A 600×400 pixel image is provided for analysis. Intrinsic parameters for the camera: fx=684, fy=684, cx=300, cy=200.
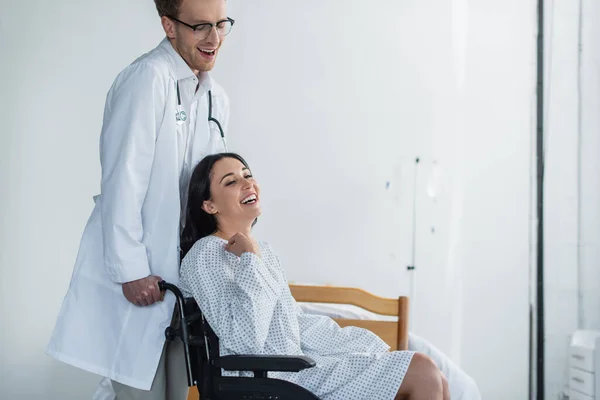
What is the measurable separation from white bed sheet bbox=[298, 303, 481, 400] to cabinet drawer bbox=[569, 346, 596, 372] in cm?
82

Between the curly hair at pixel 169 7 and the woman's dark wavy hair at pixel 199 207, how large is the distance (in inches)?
14.9

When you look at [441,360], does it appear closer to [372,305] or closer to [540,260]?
[372,305]

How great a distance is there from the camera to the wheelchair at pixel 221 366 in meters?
1.39

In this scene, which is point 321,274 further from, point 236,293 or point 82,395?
point 236,293

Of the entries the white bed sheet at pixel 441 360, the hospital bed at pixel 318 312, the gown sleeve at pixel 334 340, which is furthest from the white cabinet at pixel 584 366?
the gown sleeve at pixel 334 340

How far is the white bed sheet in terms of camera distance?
105 inches

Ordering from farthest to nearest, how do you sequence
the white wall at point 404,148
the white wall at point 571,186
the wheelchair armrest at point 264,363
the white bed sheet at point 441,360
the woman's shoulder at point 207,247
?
the white wall at point 404,148, the white wall at point 571,186, the white bed sheet at point 441,360, the woman's shoulder at point 207,247, the wheelchair armrest at point 264,363

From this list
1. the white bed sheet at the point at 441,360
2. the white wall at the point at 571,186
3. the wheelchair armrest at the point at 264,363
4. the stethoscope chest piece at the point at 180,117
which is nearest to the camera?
the wheelchair armrest at the point at 264,363

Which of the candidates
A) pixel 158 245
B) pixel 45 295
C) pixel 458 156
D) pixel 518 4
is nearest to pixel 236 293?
pixel 158 245

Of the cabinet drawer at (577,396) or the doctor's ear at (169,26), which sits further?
the cabinet drawer at (577,396)

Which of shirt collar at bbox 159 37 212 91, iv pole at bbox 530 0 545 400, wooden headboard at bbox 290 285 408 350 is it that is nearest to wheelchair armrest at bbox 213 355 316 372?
shirt collar at bbox 159 37 212 91

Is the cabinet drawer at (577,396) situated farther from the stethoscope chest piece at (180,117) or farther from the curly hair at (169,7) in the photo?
the curly hair at (169,7)

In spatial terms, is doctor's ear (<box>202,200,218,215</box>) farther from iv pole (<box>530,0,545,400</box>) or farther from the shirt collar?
iv pole (<box>530,0,545,400</box>)

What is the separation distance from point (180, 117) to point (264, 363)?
693mm
